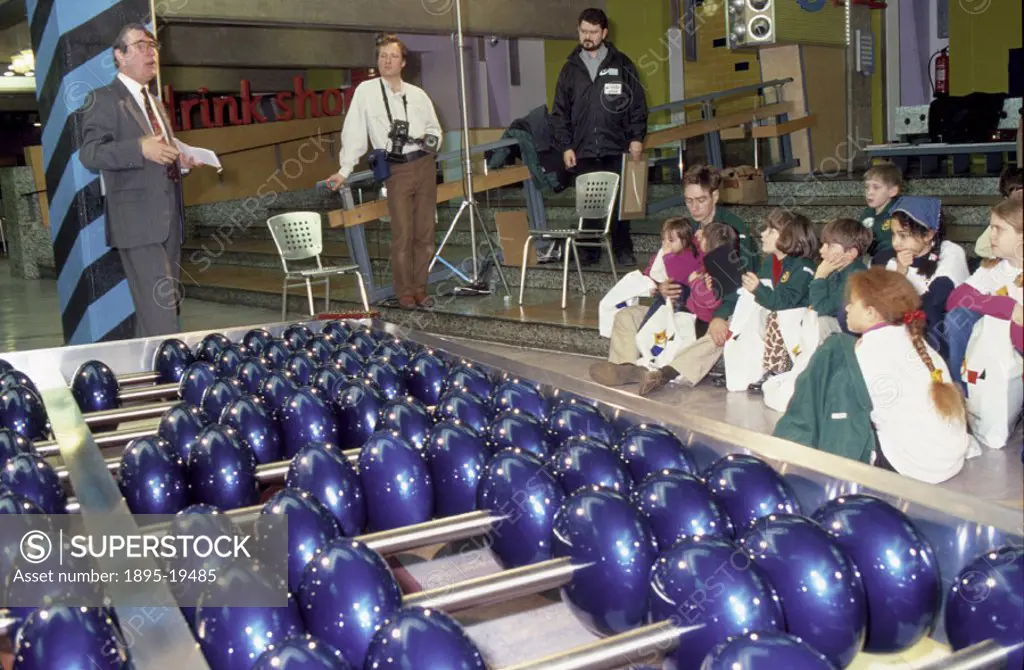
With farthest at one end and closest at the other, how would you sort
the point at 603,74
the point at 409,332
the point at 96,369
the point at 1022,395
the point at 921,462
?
the point at 603,74 < the point at 1022,395 < the point at 921,462 < the point at 409,332 < the point at 96,369

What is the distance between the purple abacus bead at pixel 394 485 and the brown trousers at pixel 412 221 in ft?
16.2

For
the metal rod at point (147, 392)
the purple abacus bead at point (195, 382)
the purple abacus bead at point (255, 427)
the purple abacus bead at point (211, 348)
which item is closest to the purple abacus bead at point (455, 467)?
the purple abacus bead at point (255, 427)

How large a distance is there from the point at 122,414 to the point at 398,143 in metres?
4.33

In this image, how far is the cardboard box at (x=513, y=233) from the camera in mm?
7281

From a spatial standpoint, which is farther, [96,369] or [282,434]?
[96,369]

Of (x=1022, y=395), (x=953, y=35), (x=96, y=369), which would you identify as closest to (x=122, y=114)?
(x=96, y=369)

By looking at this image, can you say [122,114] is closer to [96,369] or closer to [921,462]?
[96,369]

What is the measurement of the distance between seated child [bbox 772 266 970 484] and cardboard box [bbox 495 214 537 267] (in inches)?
156

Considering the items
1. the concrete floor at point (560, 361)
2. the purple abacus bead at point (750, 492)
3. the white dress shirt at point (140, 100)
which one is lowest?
the concrete floor at point (560, 361)

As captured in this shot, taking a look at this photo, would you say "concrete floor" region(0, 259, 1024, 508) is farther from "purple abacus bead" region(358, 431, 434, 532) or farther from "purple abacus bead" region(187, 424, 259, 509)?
"purple abacus bead" region(187, 424, 259, 509)

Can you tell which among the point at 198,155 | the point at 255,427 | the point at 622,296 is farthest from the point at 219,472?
the point at 622,296

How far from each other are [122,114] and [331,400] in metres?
2.83

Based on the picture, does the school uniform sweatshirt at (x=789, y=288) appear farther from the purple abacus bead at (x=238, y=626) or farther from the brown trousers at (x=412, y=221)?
the purple abacus bead at (x=238, y=626)

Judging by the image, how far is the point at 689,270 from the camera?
4.98 metres
